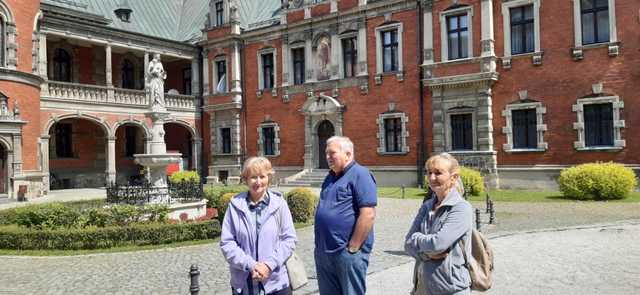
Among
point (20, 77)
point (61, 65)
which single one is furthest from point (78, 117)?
point (61, 65)

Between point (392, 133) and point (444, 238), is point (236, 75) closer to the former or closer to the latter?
point (392, 133)

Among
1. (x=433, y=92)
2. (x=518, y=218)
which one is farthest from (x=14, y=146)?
(x=518, y=218)

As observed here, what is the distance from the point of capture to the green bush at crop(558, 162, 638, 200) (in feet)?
54.9

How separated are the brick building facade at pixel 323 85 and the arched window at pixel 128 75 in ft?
0.28

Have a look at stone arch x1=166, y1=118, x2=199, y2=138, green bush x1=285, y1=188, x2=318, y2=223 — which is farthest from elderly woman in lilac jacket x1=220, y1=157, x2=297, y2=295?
stone arch x1=166, y1=118, x2=199, y2=138

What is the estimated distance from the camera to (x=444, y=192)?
3934 mm

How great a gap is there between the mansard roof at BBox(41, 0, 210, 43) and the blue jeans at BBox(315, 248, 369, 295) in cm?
2846

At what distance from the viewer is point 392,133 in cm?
2464

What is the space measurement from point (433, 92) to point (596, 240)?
13.6m

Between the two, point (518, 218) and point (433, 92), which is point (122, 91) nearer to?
point (433, 92)

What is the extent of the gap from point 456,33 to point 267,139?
12275 millimetres

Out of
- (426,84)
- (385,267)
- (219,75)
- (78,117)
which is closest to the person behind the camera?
(385,267)

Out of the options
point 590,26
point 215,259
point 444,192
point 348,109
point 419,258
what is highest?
point 590,26

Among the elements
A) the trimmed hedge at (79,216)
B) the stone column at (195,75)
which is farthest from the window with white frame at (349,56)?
the trimmed hedge at (79,216)
